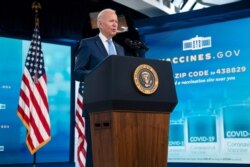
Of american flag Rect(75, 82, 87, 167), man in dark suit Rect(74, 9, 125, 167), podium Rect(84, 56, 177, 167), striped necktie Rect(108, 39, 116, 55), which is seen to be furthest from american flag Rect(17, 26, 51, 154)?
podium Rect(84, 56, 177, 167)

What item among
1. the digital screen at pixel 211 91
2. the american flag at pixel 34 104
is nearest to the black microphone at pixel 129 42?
the digital screen at pixel 211 91

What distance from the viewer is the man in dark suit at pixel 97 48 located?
2.19 m

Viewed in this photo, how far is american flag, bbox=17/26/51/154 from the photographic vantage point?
466cm

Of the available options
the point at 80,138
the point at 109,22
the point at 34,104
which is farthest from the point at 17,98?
the point at 109,22

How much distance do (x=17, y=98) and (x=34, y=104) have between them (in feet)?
2.77

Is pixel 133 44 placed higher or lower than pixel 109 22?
lower

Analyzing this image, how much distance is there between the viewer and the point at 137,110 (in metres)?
1.87

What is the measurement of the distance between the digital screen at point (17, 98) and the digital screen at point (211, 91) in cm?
207

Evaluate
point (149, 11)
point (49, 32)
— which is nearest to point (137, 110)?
point (49, 32)

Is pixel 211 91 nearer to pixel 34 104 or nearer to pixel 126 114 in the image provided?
pixel 34 104

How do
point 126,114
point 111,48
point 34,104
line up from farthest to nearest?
point 34,104
point 111,48
point 126,114

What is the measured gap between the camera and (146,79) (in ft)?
6.29

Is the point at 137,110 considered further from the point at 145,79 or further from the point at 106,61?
the point at 106,61

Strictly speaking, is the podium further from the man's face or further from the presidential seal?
the man's face
